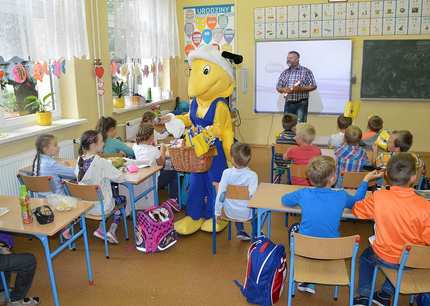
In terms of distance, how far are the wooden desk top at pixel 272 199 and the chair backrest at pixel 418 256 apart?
441 mm

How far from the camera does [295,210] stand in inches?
104

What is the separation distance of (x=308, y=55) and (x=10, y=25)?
181 inches

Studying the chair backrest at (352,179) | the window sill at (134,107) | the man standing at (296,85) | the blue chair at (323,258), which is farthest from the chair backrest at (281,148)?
the window sill at (134,107)

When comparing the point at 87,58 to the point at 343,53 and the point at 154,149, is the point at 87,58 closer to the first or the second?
the point at 154,149

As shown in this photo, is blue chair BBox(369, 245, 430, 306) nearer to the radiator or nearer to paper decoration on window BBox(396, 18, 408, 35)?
the radiator

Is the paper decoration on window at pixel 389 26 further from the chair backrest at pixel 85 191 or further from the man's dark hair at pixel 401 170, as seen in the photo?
the chair backrest at pixel 85 191

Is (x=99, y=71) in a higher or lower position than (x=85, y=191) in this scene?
higher

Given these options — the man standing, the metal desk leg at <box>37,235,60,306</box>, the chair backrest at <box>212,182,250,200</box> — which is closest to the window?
the metal desk leg at <box>37,235,60,306</box>

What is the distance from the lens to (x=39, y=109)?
14.7 feet

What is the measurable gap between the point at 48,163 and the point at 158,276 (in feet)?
4.32

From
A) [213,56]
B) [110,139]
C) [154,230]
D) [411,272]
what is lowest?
[154,230]

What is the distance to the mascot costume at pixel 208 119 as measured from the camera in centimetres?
380

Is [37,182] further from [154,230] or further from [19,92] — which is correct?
[19,92]

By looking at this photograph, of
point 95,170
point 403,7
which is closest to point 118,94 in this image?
point 95,170
